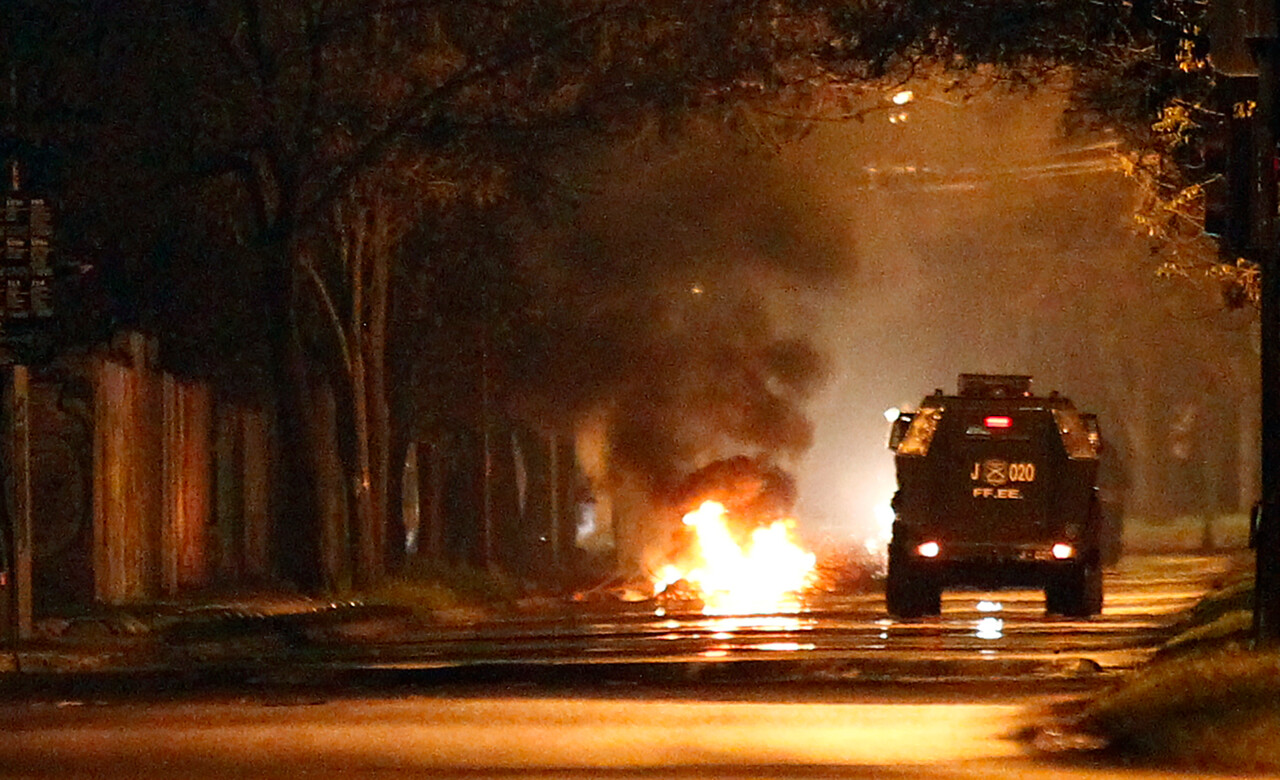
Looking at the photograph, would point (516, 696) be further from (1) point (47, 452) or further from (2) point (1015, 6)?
(1) point (47, 452)

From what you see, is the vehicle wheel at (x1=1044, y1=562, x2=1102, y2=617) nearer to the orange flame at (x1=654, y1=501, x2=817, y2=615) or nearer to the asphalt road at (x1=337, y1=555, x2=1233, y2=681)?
the asphalt road at (x1=337, y1=555, x2=1233, y2=681)

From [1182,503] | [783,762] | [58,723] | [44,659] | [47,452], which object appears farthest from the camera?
[1182,503]

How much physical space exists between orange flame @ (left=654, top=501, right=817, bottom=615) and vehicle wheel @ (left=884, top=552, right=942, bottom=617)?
11620mm

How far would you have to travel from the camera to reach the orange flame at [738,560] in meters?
38.6

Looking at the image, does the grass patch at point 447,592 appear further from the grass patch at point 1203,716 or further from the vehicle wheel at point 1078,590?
the grass patch at point 1203,716

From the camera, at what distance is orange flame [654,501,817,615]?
127 ft

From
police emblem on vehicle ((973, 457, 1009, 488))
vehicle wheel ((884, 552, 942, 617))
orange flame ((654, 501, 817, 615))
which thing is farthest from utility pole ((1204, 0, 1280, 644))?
orange flame ((654, 501, 817, 615))

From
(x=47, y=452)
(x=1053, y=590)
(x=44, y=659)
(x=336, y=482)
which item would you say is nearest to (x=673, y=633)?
(x=1053, y=590)

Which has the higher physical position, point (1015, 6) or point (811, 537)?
point (1015, 6)

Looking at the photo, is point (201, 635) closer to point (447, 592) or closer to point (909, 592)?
point (909, 592)

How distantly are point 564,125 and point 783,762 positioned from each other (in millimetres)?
14759

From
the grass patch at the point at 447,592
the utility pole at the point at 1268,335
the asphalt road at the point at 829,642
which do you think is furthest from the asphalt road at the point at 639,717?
the grass patch at the point at 447,592

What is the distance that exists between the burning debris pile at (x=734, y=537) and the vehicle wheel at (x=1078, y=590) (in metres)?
13.2

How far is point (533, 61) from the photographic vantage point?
24.7 m
